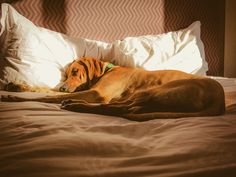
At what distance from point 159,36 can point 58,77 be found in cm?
95

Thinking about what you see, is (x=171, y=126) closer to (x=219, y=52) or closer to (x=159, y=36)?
(x=159, y=36)

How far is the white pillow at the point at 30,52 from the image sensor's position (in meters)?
1.99

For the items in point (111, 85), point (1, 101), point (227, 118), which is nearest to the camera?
point (227, 118)

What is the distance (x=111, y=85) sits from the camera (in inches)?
79.4

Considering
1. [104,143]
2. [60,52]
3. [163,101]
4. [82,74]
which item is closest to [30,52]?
[60,52]

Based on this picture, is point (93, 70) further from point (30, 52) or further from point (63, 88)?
point (30, 52)

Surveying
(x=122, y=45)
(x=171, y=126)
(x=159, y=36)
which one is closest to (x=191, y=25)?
(x=159, y=36)

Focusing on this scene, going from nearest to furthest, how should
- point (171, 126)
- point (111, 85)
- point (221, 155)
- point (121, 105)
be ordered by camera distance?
point (221, 155) < point (171, 126) < point (121, 105) < point (111, 85)

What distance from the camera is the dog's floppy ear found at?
6.87 feet

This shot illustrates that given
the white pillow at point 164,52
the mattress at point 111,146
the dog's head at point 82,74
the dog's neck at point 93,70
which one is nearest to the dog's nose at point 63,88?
the dog's head at point 82,74

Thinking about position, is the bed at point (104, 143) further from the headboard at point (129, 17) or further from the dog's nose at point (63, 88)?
the headboard at point (129, 17)

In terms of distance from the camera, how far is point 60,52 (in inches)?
86.1

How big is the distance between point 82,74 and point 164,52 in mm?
735

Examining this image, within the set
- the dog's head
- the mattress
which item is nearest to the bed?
the mattress
